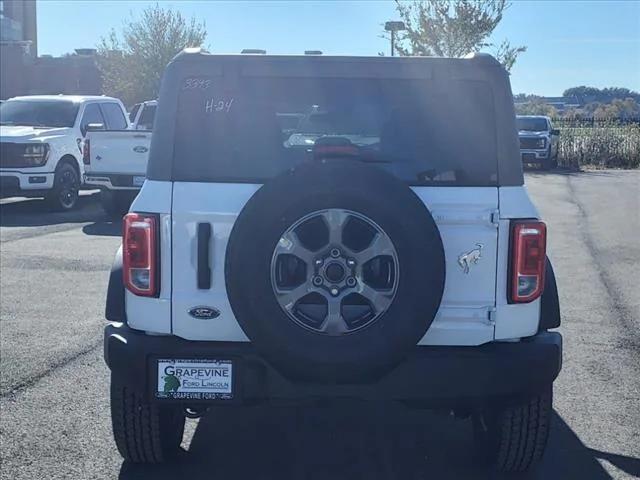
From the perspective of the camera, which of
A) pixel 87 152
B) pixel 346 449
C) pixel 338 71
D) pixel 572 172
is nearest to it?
pixel 338 71

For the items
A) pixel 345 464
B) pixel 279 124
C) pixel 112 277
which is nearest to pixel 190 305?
pixel 112 277

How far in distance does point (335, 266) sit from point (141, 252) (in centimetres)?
91

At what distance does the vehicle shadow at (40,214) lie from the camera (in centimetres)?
1520

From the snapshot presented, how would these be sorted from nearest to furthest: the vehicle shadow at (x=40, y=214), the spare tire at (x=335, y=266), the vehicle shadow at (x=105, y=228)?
the spare tire at (x=335, y=266)
the vehicle shadow at (x=105, y=228)
the vehicle shadow at (x=40, y=214)

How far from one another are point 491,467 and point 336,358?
1.45m

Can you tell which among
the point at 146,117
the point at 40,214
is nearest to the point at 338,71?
the point at 40,214

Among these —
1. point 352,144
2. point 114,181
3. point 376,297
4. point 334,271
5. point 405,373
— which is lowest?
point 405,373

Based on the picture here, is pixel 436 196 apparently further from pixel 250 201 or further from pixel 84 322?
pixel 84 322

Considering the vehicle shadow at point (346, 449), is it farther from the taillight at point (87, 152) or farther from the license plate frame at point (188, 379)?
the taillight at point (87, 152)

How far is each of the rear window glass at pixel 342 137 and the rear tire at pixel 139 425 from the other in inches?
42.3

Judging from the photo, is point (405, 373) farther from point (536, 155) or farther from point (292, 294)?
point (536, 155)

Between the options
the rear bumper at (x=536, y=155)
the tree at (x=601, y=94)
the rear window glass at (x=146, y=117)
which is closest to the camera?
the rear window glass at (x=146, y=117)

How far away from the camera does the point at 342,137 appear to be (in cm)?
463

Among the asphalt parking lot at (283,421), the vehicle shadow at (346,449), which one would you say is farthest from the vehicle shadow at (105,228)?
the vehicle shadow at (346,449)
